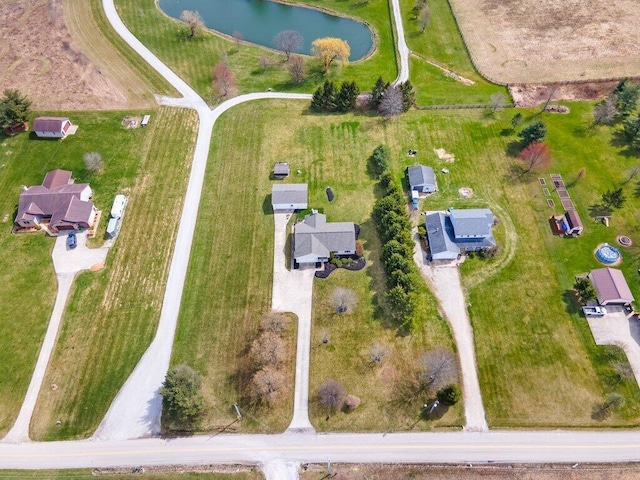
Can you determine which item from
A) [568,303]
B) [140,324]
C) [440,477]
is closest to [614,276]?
[568,303]

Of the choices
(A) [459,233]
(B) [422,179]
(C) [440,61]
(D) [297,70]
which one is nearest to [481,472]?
(A) [459,233]

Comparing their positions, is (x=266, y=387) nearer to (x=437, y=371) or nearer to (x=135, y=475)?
(x=135, y=475)

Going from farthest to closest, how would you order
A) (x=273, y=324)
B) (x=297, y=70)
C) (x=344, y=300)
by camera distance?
(x=297, y=70), (x=344, y=300), (x=273, y=324)

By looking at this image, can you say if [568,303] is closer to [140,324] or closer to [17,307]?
[140,324]

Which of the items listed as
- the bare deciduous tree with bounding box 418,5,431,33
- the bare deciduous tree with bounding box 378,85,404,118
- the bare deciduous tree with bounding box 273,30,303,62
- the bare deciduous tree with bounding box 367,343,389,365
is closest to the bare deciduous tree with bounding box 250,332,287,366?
the bare deciduous tree with bounding box 367,343,389,365

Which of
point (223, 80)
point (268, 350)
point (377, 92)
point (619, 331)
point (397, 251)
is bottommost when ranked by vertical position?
point (268, 350)

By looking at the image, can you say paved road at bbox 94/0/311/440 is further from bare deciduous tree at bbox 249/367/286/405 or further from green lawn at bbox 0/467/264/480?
bare deciduous tree at bbox 249/367/286/405
